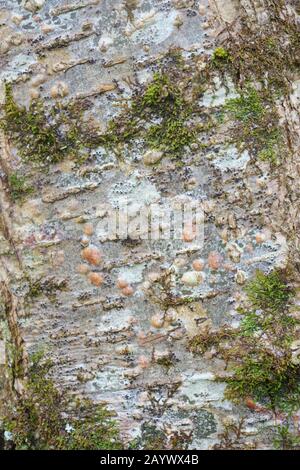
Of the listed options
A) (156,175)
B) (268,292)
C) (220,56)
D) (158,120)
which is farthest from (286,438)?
(220,56)

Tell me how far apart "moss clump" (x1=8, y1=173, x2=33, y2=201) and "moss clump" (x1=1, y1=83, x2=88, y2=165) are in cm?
6

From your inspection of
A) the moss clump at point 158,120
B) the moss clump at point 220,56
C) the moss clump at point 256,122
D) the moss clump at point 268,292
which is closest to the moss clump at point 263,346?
the moss clump at point 268,292

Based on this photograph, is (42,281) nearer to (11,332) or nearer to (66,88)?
(11,332)

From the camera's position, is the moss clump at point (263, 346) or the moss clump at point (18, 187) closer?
the moss clump at point (263, 346)

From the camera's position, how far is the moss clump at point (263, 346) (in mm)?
1663

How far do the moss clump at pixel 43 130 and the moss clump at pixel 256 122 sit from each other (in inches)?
18.5

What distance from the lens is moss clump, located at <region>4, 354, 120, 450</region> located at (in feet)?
5.78

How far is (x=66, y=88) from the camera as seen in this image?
67.5 inches

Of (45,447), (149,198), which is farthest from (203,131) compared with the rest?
(45,447)

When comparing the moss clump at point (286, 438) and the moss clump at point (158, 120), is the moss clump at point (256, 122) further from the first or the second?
Answer: the moss clump at point (286, 438)

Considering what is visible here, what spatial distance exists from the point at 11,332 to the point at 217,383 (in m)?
0.70

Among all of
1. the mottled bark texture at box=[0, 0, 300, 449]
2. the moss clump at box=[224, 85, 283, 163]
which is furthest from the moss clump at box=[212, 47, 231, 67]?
the moss clump at box=[224, 85, 283, 163]

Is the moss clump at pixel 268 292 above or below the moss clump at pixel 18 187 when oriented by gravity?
below

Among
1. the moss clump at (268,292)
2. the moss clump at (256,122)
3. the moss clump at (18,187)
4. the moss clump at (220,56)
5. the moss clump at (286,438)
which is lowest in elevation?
the moss clump at (286,438)
